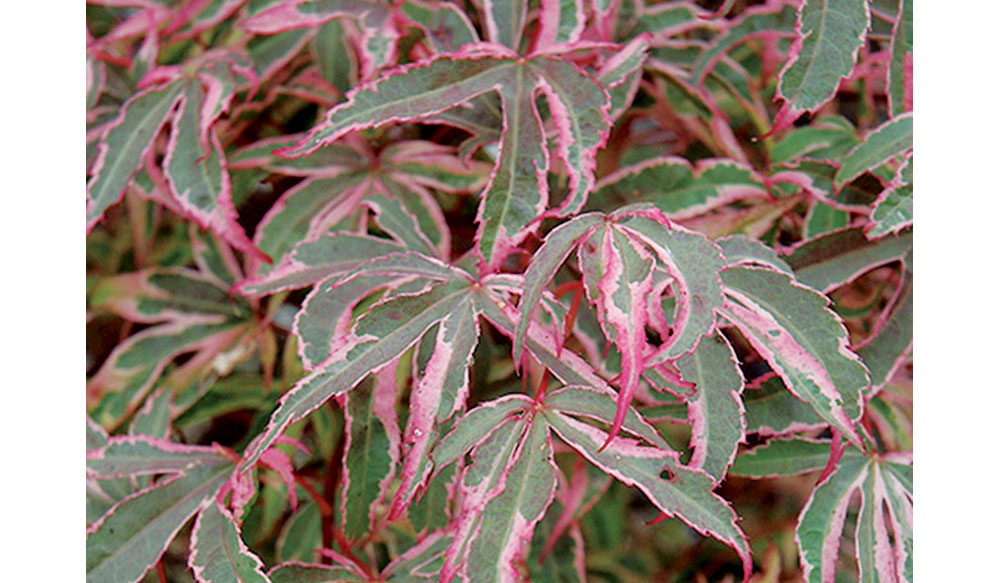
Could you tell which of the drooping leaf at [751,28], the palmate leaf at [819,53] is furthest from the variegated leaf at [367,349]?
the drooping leaf at [751,28]

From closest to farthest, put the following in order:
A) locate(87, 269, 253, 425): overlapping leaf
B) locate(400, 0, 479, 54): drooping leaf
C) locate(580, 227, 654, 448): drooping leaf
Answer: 1. locate(580, 227, 654, 448): drooping leaf
2. locate(400, 0, 479, 54): drooping leaf
3. locate(87, 269, 253, 425): overlapping leaf

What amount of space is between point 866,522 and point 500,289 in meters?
0.25

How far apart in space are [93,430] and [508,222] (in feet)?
1.16

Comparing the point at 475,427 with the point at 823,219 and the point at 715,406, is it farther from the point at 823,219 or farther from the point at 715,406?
the point at 823,219

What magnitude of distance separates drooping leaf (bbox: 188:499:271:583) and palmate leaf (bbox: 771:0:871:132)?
1.21 ft

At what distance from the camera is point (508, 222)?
482 mm

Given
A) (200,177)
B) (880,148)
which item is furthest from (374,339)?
(880,148)

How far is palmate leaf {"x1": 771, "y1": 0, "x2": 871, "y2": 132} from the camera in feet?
1.57

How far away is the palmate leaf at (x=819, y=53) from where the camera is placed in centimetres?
48

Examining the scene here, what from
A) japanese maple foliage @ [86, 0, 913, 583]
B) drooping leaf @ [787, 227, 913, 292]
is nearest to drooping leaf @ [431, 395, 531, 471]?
japanese maple foliage @ [86, 0, 913, 583]

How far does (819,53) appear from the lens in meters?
0.48

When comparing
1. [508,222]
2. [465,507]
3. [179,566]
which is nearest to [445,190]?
[508,222]

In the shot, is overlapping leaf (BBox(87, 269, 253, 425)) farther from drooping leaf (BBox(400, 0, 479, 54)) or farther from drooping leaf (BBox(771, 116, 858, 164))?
drooping leaf (BBox(771, 116, 858, 164))

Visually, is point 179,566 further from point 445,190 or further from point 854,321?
point 854,321
